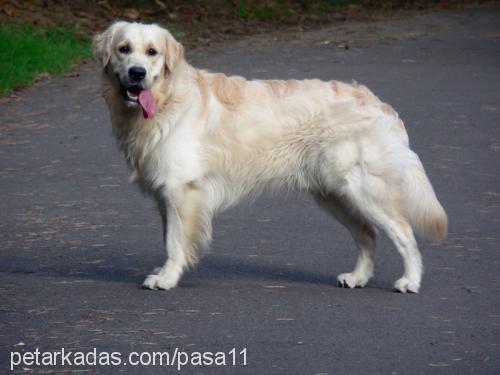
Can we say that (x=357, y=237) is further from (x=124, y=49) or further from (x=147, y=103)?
(x=124, y=49)

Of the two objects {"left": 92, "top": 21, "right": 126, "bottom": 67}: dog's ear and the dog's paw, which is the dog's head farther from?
the dog's paw

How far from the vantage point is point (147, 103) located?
24.5 ft

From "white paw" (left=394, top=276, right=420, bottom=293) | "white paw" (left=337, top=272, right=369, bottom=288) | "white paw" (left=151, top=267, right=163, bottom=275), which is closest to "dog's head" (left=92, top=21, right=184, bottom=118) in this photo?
"white paw" (left=151, top=267, right=163, bottom=275)

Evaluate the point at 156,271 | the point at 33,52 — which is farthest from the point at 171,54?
the point at 33,52

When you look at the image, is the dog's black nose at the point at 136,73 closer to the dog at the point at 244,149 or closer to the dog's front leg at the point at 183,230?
the dog at the point at 244,149

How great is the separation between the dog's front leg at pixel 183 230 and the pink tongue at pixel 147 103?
0.55 m

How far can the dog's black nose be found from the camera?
7.37 metres

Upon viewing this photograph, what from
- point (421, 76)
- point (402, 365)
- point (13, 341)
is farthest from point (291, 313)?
point (421, 76)

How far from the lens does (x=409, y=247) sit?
24.2 ft

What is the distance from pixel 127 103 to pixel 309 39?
1266 cm

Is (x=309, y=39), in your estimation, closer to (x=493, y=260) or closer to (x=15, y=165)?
(x=15, y=165)

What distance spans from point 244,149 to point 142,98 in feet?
2.49

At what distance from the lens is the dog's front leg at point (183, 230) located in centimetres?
738

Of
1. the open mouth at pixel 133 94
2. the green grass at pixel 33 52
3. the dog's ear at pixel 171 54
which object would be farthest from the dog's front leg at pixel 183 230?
the green grass at pixel 33 52
